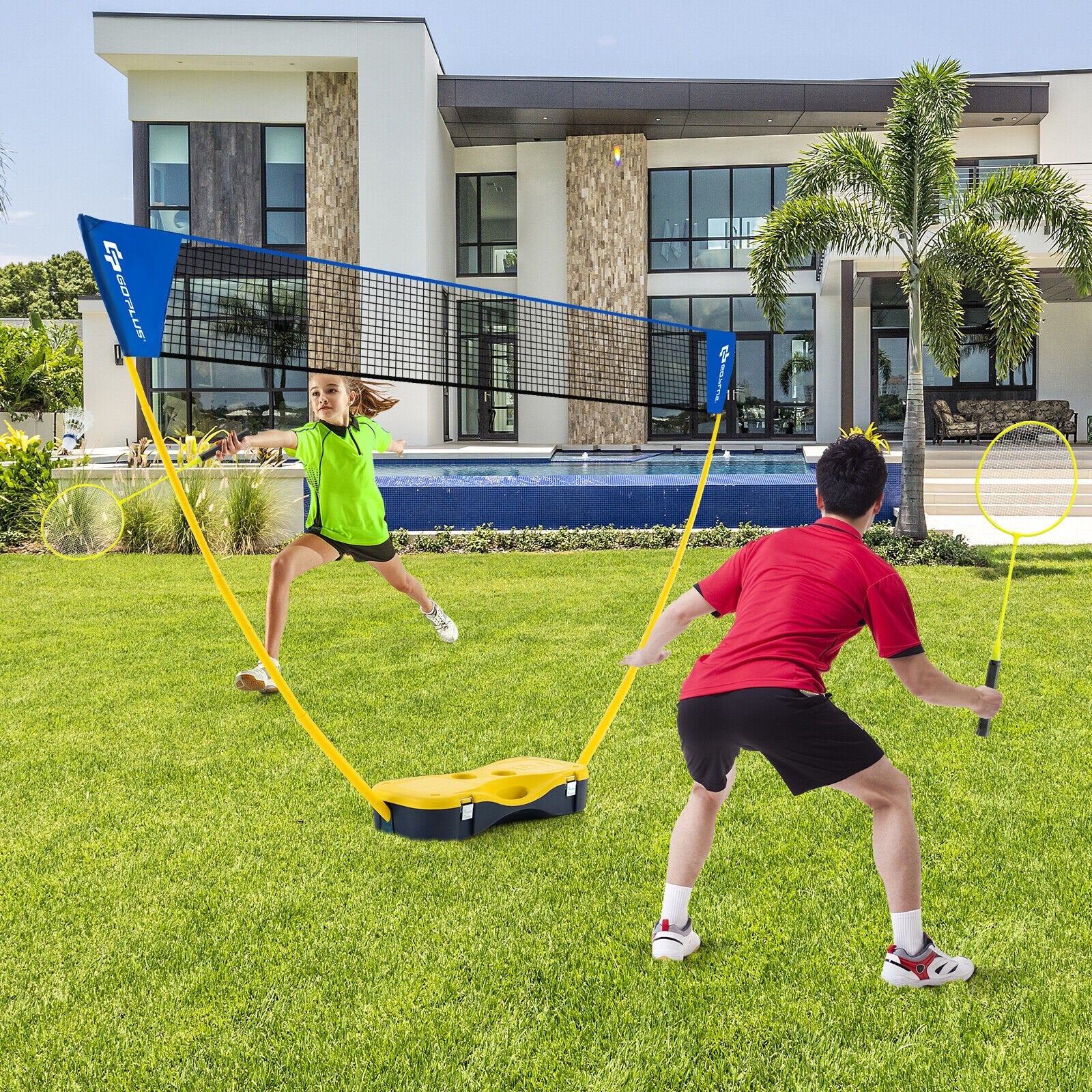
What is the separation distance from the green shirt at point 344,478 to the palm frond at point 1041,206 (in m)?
11.3

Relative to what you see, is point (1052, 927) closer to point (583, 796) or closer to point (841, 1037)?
point (841, 1037)

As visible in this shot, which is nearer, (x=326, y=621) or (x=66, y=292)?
(x=326, y=621)

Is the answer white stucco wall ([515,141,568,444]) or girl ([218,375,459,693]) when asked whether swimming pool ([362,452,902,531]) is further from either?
white stucco wall ([515,141,568,444])

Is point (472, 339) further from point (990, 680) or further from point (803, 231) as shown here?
point (990, 680)

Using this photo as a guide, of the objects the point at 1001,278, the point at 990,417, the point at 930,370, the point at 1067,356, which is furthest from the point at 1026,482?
the point at 1067,356

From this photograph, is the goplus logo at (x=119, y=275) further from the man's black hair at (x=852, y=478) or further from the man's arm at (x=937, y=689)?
the man's arm at (x=937, y=689)

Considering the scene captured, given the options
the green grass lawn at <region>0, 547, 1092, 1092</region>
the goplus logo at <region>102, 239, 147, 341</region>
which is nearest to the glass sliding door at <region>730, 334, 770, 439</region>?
the green grass lawn at <region>0, 547, 1092, 1092</region>

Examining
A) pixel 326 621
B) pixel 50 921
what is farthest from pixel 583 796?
pixel 326 621

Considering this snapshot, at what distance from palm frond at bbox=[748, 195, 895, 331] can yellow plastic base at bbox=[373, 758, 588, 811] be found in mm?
10993

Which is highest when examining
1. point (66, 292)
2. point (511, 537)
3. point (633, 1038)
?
point (66, 292)

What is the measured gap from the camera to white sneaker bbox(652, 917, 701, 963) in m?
3.60

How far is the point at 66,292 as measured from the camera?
65.1 meters

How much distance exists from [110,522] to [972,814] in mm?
12316

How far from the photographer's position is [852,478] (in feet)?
10.5
